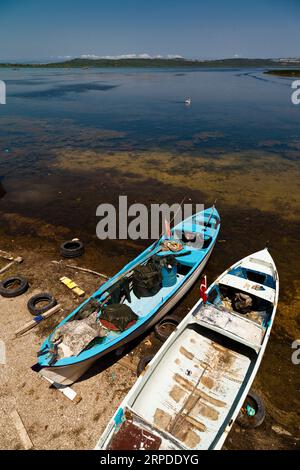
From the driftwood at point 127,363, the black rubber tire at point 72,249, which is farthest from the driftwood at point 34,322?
the black rubber tire at point 72,249

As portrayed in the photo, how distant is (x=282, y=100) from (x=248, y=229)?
261 feet

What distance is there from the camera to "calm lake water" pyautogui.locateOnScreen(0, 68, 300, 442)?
18562 mm

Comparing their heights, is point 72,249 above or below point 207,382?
above

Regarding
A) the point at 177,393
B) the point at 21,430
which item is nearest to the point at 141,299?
the point at 177,393

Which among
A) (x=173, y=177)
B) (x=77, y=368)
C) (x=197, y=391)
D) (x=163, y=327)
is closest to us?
(x=197, y=391)

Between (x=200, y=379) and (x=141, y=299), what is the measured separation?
4636 millimetres

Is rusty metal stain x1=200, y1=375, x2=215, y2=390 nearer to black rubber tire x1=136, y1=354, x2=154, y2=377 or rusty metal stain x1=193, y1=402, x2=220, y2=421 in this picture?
rusty metal stain x1=193, y1=402, x2=220, y2=421

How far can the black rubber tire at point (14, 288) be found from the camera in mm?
14664

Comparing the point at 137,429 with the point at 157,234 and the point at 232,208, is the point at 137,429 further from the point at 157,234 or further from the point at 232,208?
the point at 232,208

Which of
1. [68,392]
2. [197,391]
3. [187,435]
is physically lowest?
[68,392]

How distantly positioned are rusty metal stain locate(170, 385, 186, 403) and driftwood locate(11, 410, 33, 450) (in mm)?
4841

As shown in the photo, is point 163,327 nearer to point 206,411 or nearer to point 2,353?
point 206,411

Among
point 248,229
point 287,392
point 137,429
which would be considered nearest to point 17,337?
point 137,429

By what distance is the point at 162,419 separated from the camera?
30.4 feet
